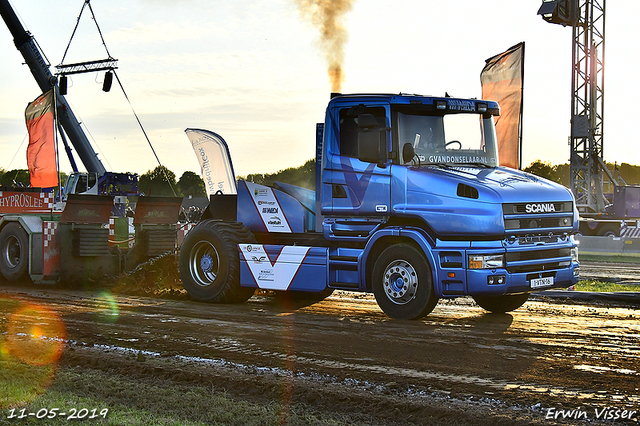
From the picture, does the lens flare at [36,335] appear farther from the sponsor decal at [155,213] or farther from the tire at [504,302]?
the tire at [504,302]

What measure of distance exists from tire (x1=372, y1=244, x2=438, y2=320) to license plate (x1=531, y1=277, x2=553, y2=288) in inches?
50.0

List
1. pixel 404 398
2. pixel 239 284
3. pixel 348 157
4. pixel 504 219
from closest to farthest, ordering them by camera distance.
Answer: pixel 404 398 < pixel 504 219 < pixel 348 157 < pixel 239 284

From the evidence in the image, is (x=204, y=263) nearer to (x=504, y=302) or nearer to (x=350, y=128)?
(x=350, y=128)

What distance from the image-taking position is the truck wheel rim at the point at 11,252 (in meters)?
13.9

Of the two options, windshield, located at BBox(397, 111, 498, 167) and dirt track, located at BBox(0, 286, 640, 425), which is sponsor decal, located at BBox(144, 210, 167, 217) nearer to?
dirt track, located at BBox(0, 286, 640, 425)

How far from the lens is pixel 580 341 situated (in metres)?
7.61

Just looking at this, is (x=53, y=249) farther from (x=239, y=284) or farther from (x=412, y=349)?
(x=412, y=349)

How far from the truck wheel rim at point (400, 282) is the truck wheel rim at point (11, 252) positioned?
27.6ft

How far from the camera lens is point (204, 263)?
1145 centimetres

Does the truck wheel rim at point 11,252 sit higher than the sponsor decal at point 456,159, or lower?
lower

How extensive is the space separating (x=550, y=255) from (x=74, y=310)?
680 cm

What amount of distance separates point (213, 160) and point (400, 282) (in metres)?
5.60

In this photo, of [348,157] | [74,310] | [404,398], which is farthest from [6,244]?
[404,398]

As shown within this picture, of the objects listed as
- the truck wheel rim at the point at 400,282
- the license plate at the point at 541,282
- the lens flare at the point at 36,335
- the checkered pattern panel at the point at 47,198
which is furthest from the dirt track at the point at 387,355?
the checkered pattern panel at the point at 47,198
